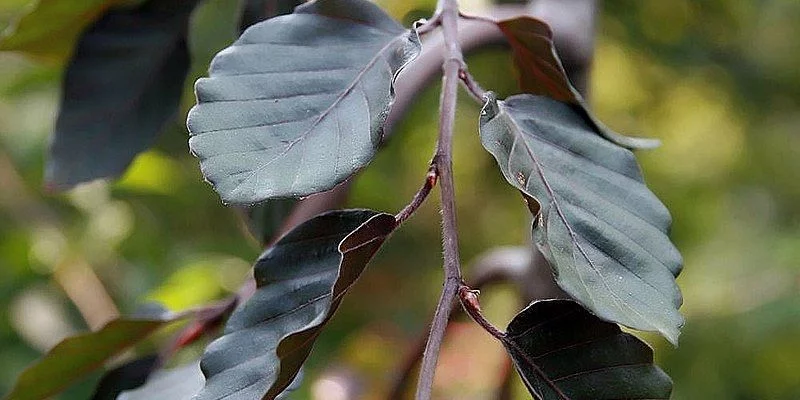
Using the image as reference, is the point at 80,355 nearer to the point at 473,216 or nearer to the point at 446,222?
the point at 446,222

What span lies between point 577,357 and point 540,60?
0.41ft

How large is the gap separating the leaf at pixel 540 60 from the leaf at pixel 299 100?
0.18 feet

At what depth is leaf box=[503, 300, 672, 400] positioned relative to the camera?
0.79 ft

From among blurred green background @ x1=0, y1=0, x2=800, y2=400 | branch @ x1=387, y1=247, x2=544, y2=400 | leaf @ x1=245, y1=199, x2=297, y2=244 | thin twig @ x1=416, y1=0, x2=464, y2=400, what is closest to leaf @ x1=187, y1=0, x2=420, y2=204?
thin twig @ x1=416, y1=0, x2=464, y2=400

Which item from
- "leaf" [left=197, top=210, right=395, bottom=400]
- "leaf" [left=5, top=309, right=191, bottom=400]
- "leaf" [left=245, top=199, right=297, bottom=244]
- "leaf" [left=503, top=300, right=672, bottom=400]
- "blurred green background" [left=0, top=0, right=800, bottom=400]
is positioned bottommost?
"blurred green background" [left=0, top=0, right=800, bottom=400]

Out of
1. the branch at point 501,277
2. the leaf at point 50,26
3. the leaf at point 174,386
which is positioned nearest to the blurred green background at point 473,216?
the branch at point 501,277

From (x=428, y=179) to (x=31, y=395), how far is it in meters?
0.22

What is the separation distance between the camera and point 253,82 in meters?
0.26

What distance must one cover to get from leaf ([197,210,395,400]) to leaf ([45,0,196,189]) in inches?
6.9

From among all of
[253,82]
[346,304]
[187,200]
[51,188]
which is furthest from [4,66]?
[253,82]

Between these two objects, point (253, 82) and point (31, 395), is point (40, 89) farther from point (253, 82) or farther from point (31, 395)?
point (253, 82)

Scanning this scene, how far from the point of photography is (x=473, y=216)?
4.06 ft

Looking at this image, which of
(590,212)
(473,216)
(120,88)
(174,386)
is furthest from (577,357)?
(473,216)

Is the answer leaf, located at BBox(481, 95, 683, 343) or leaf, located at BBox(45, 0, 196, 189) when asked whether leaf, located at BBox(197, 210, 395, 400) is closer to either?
leaf, located at BBox(481, 95, 683, 343)
